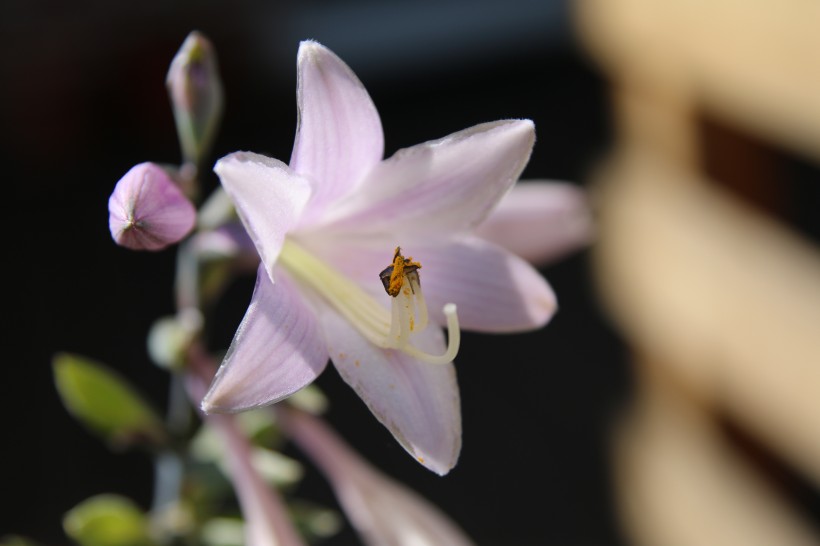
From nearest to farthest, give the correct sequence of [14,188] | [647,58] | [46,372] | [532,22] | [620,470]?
[647,58], [620,470], [46,372], [14,188], [532,22]

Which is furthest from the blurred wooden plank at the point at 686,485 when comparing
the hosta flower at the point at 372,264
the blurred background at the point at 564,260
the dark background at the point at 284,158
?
the hosta flower at the point at 372,264

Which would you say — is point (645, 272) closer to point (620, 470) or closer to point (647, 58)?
point (647, 58)

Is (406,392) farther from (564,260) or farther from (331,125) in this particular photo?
(564,260)

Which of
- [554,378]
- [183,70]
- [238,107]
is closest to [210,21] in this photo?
[238,107]

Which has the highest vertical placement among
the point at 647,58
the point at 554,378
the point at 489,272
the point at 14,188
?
the point at 489,272

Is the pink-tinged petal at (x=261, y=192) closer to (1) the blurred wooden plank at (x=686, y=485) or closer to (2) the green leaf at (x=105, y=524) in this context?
(2) the green leaf at (x=105, y=524)

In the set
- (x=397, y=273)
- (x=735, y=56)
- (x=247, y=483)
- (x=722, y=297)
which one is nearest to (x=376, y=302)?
(x=397, y=273)

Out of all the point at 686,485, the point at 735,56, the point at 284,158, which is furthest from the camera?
the point at 284,158
